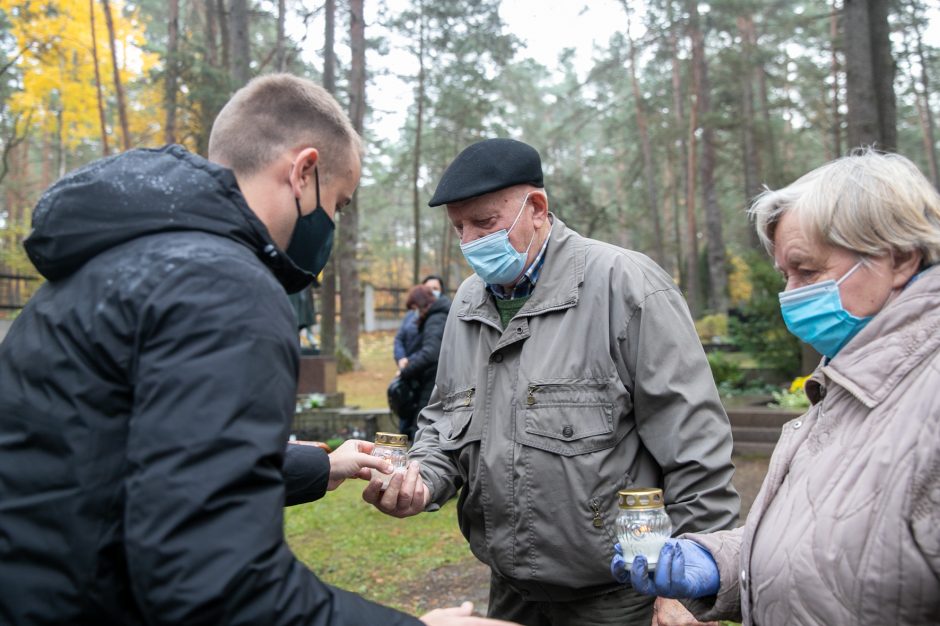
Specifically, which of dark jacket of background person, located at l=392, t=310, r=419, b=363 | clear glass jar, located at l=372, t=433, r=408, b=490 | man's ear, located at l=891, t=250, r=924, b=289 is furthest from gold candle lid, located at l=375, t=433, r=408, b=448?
dark jacket of background person, located at l=392, t=310, r=419, b=363

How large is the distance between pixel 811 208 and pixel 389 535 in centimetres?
558

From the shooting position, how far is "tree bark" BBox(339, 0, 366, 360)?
17578 millimetres

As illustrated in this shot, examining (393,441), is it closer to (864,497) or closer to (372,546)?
(864,497)

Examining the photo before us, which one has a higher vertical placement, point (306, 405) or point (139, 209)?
point (139, 209)

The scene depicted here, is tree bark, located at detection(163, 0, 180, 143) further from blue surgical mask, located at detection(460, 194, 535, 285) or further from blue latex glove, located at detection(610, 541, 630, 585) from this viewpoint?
blue latex glove, located at detection(610, 541, 630, 585)

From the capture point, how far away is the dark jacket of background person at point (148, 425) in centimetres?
125

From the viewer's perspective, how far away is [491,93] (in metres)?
25.4

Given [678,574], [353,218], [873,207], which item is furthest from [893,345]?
[353,218]

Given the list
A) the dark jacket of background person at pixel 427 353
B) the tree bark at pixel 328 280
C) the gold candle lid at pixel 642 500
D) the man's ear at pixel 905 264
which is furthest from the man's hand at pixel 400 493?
the tree bark at pixel 328 280

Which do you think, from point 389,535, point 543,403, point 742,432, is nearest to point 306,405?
point 389,535

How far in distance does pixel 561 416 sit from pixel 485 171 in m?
0.91

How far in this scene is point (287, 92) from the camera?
6.36 ft

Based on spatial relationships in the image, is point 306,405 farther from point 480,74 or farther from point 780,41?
point 780,41

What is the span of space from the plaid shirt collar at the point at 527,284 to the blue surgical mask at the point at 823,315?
1.01 m
